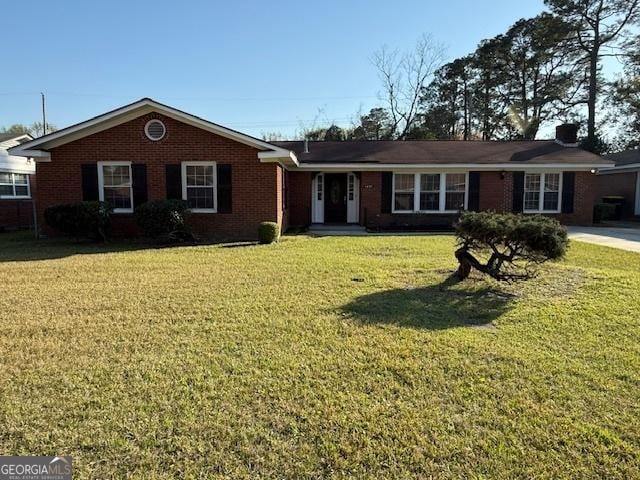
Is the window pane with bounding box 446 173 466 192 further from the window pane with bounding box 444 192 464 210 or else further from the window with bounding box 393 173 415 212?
the window with bounding box 393 173 415 212

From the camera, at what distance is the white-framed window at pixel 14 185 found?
18750 millimetres

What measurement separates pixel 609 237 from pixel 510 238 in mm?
9813

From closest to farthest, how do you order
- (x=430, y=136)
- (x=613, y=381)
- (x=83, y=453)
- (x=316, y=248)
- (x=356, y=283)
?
(x=83, y=453)
(x=613, y=381)
(x=356, y=283)
(x=316, y=248)
(x=430, y=136)

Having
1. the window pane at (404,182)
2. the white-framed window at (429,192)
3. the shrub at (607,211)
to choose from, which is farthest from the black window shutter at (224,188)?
the shrub at (607,211)

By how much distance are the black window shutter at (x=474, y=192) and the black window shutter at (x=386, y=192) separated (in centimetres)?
311

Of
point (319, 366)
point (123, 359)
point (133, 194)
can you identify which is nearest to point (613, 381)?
→ point (319, 366)

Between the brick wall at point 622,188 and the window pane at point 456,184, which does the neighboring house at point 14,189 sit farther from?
the brick wall at point 622,188

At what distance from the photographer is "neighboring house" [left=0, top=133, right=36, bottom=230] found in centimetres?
1817

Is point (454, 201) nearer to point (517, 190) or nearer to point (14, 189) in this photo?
point (517, 190)

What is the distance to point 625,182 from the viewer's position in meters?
23.5

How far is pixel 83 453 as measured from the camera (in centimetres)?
266

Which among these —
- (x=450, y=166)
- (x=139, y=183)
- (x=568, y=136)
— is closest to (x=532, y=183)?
(x=450, y=166)

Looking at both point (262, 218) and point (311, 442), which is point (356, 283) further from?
point (262, 218)

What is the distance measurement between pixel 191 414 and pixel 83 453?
2.25ft
